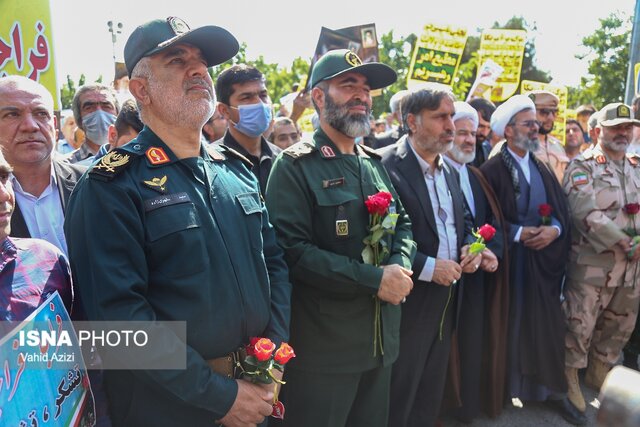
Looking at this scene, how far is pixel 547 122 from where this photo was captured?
5215 millimetres

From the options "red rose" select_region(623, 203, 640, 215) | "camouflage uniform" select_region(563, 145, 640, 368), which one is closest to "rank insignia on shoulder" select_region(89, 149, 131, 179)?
"camouflage uniform" select_region(563, 145, 640, 368)

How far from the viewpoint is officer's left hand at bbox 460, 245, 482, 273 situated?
3342mm

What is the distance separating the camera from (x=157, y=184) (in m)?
1.81

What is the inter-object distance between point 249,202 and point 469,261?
1835 mm

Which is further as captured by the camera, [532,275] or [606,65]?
[606,65]

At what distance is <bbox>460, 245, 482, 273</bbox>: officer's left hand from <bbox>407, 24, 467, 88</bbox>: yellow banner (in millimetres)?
5264

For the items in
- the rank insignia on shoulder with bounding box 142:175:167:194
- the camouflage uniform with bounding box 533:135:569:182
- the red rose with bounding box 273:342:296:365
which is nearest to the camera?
the rank insignia on shoulder with bounding box 142:175:167:194

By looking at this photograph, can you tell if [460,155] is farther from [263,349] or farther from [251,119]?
[263,349]

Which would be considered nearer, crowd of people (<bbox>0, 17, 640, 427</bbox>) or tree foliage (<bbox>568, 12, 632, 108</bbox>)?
crowd of people (<bbox>0, 17, 640, 427</bbox>)

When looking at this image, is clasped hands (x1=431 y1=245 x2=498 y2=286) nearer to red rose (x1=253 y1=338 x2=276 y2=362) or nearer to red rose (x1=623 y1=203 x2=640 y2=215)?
red rose (x1=623 y1=203 x2=640 y2=215)

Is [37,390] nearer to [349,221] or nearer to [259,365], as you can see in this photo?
[259,365]

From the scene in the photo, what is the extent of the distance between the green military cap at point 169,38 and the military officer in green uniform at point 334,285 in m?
0.80

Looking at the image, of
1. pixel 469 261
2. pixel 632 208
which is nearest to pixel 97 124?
pixel 469 261

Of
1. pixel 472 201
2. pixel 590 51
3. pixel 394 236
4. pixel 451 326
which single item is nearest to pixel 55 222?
pixel 394 236
